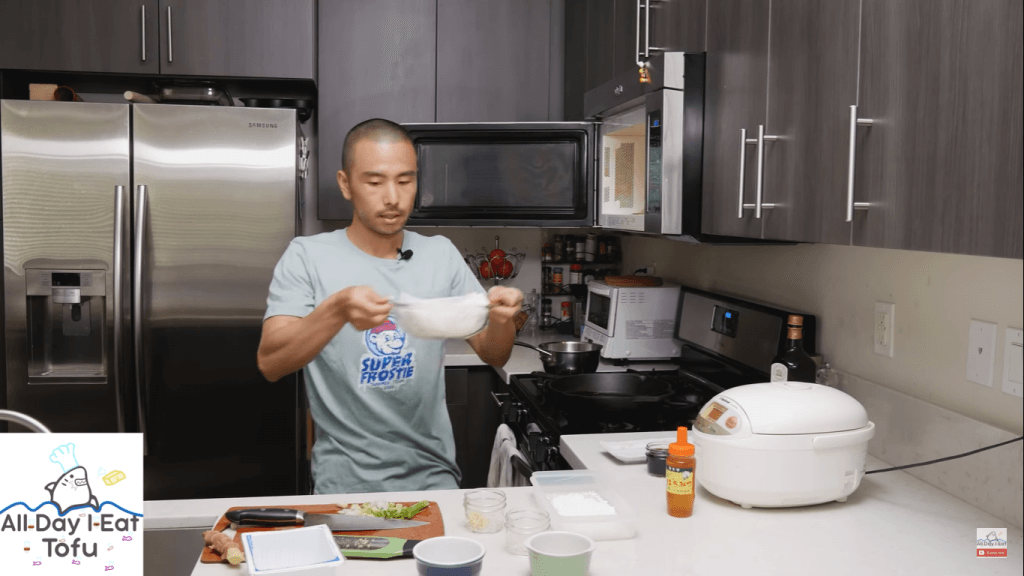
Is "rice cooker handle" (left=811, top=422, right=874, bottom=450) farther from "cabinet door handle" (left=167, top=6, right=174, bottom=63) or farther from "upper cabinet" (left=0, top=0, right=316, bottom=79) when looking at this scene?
"cabinet door handle" (left=167, top=6, right=174, bottom=63)

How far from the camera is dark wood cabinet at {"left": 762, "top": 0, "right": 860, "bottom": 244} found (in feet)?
4.39

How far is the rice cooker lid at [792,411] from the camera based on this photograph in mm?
1394

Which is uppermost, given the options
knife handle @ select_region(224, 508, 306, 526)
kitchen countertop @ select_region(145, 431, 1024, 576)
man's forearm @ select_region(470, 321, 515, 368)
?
man's forearm @ select_region(470, 321, 515, 368)

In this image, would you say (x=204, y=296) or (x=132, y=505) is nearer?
(x=132, y=505)

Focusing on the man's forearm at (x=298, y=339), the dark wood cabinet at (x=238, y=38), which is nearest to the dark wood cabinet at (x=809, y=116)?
the man's forearm at (x=298, y=339)

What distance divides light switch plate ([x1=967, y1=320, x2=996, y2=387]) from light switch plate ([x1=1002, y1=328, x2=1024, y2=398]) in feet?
0.10

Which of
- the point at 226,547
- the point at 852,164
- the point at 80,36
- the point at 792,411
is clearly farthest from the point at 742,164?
the point at 80,36

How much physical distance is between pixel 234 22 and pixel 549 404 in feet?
6.02

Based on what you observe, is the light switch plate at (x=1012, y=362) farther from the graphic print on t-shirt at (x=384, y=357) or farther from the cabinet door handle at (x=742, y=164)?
the graphic print on t-shirt at (x=384, y=357)

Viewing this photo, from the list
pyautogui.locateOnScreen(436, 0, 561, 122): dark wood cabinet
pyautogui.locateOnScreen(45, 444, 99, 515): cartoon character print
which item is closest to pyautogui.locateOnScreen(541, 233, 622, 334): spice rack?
pyautogui.locateOnScreen(436, 0, 561, 122): dark wood cabinet

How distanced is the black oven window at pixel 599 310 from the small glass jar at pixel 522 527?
1623 mm

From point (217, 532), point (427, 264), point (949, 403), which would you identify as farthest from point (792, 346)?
point (217, 532)

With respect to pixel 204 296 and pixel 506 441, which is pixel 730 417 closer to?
pixel 506 441

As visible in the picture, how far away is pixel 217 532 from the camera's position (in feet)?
4.08
